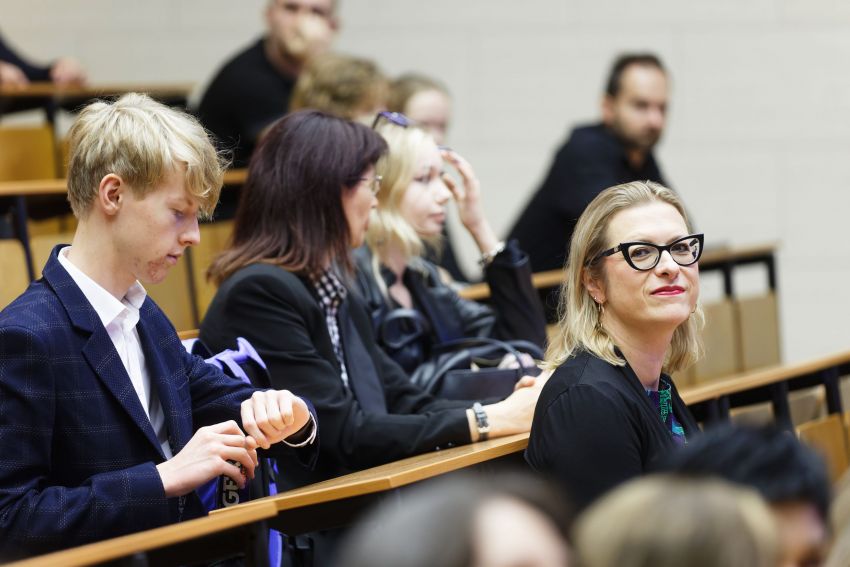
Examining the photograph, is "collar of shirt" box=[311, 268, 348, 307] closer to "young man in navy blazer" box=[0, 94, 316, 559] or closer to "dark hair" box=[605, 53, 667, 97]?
"young man in navy blazer" box=[0, 94, 316, 559]

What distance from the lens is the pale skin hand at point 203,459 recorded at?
6.55 ft

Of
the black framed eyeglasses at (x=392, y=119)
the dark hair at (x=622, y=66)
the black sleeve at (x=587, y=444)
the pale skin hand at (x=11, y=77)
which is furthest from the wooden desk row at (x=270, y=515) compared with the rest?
the pale skin hand at (x=11, y=77)

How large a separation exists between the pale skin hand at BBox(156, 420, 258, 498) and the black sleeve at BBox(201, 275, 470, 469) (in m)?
0.63

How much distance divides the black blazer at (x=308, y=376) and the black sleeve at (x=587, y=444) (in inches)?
21.1

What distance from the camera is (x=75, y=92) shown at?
482 centimetres

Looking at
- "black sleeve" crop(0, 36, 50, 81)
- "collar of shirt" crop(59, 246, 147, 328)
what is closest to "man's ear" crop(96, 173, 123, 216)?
"collar of shirt" crop(59, 246, 147, 328)

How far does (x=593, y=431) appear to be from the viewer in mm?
2135

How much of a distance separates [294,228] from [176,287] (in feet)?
2.84

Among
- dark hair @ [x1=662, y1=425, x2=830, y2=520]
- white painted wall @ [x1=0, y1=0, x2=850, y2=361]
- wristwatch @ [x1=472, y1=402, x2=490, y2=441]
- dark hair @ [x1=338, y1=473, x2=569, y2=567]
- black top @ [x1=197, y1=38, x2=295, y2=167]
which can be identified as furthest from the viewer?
white painted wall @ [x1=0, y1=0, x2=850, y2=361]

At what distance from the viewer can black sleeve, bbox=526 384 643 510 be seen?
2.11 metres

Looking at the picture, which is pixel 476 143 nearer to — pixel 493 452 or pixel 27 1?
pixel 27 1

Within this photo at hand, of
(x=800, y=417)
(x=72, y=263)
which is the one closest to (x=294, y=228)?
(x=72, y=263)

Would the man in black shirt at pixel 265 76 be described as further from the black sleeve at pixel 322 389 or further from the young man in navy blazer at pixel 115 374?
the young man in navy blazer at pixel 115 374

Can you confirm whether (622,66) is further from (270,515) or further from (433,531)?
(433,531)
